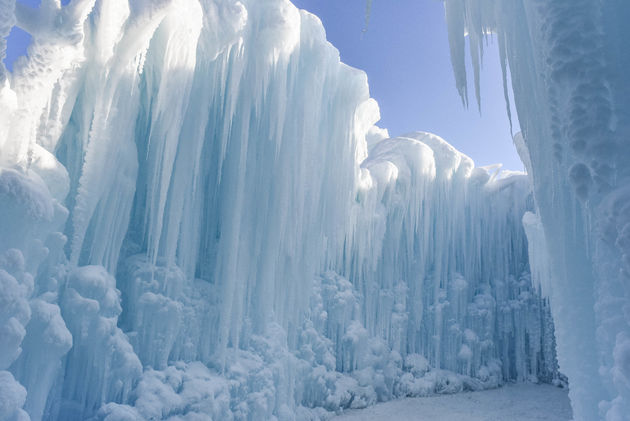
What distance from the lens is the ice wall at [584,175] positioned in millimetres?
1596

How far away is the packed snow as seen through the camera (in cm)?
191

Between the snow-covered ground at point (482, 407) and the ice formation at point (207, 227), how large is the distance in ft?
1.42

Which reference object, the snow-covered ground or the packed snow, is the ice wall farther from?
the snow-covered ground

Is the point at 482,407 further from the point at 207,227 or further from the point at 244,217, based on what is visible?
the point at 207,227

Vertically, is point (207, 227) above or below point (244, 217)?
below

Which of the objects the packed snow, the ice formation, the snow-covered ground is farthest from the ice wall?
the snow-covered ground

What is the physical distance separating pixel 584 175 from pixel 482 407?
9669 millimetres

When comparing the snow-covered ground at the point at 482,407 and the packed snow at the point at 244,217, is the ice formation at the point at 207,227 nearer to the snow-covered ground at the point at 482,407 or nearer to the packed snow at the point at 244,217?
the packed snow at the point at 244,217

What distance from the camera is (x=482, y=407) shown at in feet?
31.7

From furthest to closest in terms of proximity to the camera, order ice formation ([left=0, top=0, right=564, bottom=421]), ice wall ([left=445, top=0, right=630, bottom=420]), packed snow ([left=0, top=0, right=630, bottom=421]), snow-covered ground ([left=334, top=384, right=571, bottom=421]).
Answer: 1. snow-covered ground ([left=334, top=384, right=571, bottom=421])
2. ice formation ([left=0, top=0, right=564, bottom=421])
3. packed snow ([left=0, top=0, right=630, bottom=421])
4. ice wall ([left=445, top=0, right=630, bottom=420])

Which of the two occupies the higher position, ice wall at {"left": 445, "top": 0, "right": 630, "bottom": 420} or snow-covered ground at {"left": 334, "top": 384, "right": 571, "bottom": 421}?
ice wall at {"left": 445, "top": 0, "right": 630, "bottom": 420}

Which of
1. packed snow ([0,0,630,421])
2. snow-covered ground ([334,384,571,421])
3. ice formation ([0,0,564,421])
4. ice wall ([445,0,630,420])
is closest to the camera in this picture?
ice wall ([445,0,630,420])

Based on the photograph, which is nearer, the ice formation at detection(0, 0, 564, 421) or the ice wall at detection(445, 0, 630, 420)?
the ice wall at detection(445, 0, 630, 420)

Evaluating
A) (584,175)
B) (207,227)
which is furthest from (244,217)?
(584,175)
